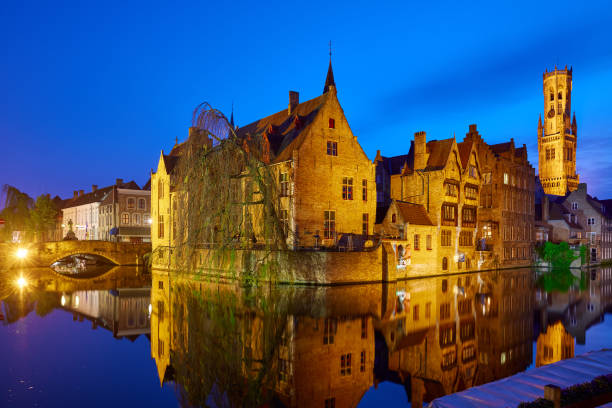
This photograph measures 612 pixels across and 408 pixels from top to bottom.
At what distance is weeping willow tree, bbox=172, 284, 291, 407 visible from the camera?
10172 millimetres

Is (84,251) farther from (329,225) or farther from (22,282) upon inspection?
(329,225)

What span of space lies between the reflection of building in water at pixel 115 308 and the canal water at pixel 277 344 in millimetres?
94

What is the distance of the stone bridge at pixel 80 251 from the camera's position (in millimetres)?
48719

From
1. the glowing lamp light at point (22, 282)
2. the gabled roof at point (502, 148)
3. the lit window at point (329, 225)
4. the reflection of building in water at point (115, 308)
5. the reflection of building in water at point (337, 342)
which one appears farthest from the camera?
the gabled roof at point (502, 148)

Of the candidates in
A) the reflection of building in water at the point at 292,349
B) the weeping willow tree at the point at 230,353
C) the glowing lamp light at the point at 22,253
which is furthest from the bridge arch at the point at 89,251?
the reflection of building in water at the point at 292,349

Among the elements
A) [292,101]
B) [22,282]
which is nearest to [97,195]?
[22,282]

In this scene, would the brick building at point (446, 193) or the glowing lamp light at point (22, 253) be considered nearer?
the brick building at point (446, 193)

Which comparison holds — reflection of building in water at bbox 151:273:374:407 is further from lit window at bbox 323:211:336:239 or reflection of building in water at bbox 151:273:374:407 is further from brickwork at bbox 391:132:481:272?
brickwork at bbox 391:132:481:272

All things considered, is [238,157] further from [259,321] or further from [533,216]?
[533,216]

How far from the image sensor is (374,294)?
26.5 meters

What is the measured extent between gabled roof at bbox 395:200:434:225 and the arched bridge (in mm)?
32219

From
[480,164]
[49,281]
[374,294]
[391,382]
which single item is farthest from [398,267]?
[49,281]

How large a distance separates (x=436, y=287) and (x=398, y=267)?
504cm

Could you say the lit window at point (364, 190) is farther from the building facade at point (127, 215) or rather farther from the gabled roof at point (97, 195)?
the gabled roof at point (97, 195)
